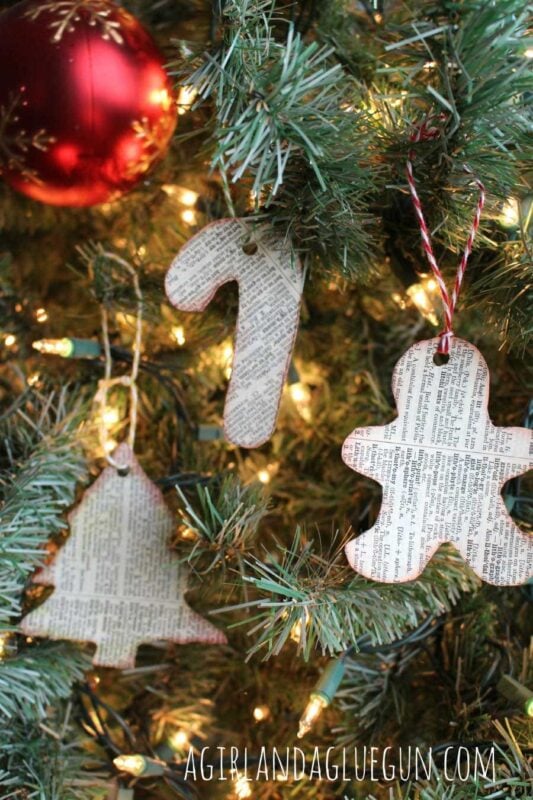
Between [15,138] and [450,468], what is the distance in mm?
377

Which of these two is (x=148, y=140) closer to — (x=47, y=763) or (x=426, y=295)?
(x=426, y=295)

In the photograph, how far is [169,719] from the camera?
71 centimetres

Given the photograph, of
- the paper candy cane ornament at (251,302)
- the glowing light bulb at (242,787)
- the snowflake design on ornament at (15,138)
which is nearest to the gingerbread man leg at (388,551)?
the paper candy cane ornament at (251,302)

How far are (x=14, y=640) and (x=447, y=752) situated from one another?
341 millimetres

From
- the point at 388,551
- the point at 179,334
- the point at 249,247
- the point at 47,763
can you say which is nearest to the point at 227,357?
the point at 179,334

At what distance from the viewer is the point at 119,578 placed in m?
0.62

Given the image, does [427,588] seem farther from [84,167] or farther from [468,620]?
[84,167]

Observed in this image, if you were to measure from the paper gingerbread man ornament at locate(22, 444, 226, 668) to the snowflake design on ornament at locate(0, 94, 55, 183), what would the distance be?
0.75 feet

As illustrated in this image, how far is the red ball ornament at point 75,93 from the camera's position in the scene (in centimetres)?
54

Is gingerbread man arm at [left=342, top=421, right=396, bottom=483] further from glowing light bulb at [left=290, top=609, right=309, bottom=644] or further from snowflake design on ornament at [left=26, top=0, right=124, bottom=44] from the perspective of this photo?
snowflake design on ornament at [left=26, top=0, right=124, bottom=44]

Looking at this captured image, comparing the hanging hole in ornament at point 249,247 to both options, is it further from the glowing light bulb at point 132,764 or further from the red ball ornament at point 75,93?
the glowing light bulb at point 132,764

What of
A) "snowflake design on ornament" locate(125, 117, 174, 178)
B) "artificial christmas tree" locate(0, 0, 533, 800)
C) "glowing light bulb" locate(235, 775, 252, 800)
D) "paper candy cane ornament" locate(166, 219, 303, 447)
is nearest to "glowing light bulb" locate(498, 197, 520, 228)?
"artificial christmas tree" locate(0, 0, 533, 800)

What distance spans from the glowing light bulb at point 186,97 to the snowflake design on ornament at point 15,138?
95 mm

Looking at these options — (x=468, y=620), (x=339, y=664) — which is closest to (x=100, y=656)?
(x=339, y=664)
